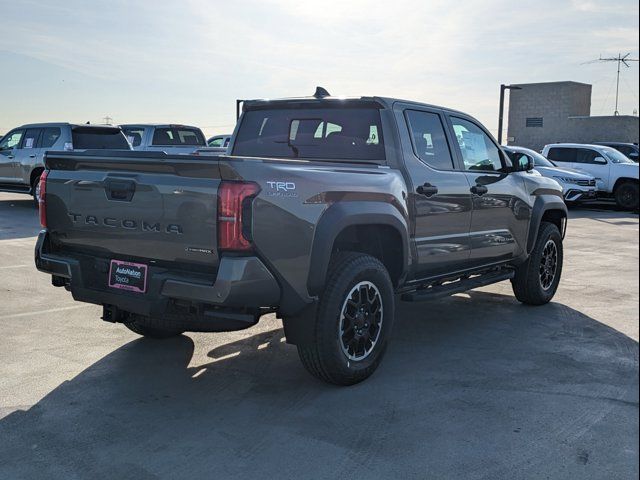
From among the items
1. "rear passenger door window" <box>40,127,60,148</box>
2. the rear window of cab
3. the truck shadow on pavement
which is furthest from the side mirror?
"rear passenger door window" <box>40,127,60,148</box>

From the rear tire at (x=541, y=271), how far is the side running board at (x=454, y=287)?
0.28 meters

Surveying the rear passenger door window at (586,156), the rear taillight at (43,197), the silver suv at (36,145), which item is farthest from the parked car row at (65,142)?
the rear passenger door window at (586,156)

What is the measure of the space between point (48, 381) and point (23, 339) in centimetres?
107

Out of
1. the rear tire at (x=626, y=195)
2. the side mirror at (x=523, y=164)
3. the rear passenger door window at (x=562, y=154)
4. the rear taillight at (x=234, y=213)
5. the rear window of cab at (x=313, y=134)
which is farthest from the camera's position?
the rear passenger door window at (x=562, y=154)

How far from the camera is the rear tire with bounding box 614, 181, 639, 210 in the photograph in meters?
17.9

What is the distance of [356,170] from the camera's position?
4.24 m

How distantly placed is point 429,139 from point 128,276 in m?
2.67

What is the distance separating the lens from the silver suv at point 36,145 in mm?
14164

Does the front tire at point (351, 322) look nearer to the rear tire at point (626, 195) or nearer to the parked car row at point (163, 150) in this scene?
the parked car row at point (163, 150)

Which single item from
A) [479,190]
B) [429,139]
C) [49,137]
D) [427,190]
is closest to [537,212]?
[479,190]

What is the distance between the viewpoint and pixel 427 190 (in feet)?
16.0

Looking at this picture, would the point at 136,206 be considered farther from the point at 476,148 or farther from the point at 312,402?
the point at 476,148

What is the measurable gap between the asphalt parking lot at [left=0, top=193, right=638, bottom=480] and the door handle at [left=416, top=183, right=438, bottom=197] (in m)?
1.24

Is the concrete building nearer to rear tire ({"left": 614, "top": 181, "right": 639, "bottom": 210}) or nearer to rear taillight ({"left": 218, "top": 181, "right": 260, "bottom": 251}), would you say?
rear tire ({"left": 614, "top": 181, "right": 639, "bottom": 210})
